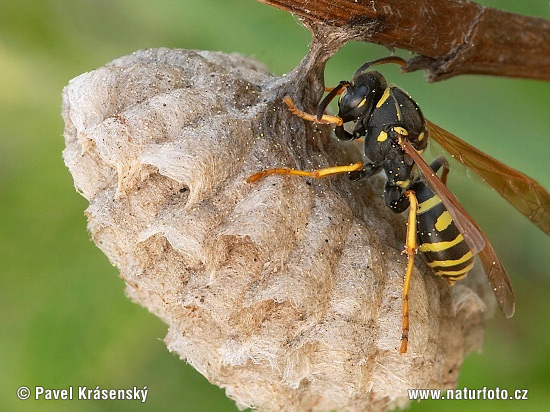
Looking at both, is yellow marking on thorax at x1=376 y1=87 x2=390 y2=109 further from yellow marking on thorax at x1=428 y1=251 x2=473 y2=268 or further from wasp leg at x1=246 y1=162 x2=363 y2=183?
yellow marking on thorax at x1=428 y1=251 x2=473 y2=268

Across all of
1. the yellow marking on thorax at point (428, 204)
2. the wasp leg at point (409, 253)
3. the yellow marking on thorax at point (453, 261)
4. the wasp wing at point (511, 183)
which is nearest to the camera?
the wasp leg at point (409, 253)

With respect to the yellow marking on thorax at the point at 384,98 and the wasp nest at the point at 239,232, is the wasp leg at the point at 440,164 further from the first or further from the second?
the wasp nest at the point at 239,232

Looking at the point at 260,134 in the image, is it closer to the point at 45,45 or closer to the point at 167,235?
the point at 167,235

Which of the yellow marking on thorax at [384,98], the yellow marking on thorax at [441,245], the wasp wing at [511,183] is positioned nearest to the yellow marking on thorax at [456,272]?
the yellow marking on thorax at [441,245]

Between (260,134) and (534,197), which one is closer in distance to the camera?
(260,134)

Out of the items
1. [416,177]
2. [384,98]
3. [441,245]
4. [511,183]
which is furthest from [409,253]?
[511,183]

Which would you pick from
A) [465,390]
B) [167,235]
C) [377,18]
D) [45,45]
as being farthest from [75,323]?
[377,18]

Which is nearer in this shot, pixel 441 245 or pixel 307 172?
pixel 307 172

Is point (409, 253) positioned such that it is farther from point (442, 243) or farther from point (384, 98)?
point (384, 98)
